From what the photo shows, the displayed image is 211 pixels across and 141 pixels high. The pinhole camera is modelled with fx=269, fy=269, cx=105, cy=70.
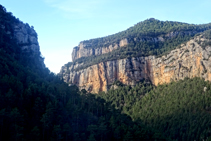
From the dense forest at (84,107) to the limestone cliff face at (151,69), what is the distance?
4409 millimetres

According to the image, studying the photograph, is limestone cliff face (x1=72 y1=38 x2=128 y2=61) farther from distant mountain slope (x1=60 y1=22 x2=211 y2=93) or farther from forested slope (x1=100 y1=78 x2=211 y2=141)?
forested slope (x1=100 y1=78 x2=211 y2=141)

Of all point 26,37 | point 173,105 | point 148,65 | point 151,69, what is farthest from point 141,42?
point 26,37

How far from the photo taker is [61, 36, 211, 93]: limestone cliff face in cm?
9744

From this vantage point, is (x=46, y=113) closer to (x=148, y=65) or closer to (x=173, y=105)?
(x=173, y=105)

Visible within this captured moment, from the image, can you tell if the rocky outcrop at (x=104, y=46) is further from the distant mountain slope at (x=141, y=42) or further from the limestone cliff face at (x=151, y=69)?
the limestone cliff face at (x=151, y=69)

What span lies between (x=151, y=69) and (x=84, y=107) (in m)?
57.7

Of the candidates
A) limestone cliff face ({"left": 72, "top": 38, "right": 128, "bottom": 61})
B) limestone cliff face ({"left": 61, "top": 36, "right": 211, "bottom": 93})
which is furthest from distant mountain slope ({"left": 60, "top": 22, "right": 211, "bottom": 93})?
limestone cliff face ({"left": 72, "top": 38, "right": 128, "bottom": 61})

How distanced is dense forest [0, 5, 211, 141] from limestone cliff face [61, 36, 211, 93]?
14.5 ft

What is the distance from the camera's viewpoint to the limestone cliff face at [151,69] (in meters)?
97.4

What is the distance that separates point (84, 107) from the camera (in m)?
63.4

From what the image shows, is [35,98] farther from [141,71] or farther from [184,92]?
[141,71]

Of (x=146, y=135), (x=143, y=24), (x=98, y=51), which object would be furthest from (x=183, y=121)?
(x=143, y=24)

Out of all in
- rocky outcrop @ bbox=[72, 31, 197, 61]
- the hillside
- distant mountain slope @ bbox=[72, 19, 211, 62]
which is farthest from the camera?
rocky outcrop @ bbox=[72, 31, 197, 61]

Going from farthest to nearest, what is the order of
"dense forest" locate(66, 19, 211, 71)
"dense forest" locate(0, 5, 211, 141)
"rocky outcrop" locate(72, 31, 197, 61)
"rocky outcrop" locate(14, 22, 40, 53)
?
1. "rocky outcrop" locate(72, 31, 197, 61)
2. "dense forest" locate(66, 19, 211, 71)
3. "rocky outcrop" locate(14, 22, 40, 53)
4. "dense forest" locate(0, 5, 211, 141)
